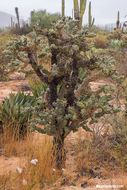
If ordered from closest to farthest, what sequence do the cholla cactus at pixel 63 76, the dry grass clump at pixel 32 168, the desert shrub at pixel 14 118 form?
1. the dry grass clump at pixel 32 168
2. the cholla cactus at pixel 63 76
3. the desert shrub at pixel 14 118

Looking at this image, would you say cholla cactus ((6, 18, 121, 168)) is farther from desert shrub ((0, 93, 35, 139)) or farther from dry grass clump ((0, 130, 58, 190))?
desert shrub ((0, 93, 35, 139))

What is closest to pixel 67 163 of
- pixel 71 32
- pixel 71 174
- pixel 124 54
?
pixel 71 174

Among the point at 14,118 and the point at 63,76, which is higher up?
the point at 63,76

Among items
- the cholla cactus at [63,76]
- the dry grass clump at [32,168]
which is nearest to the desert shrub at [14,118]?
the dry grass clump at [32,168]

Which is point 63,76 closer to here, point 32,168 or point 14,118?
point 32,168

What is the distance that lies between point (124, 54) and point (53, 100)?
9268 mm

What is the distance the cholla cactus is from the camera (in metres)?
4.97

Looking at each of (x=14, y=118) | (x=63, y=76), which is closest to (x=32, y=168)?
(x=63, y=76)

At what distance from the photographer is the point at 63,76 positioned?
523cm

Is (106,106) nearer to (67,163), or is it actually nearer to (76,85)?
(76,85)

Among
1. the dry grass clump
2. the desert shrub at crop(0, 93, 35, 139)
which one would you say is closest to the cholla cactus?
the dry grass clump

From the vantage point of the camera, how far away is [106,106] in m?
5.04

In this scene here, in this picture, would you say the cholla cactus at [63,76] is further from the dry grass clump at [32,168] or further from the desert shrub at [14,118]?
the desert shrub at [14,118]

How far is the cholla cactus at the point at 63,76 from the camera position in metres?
4.97
